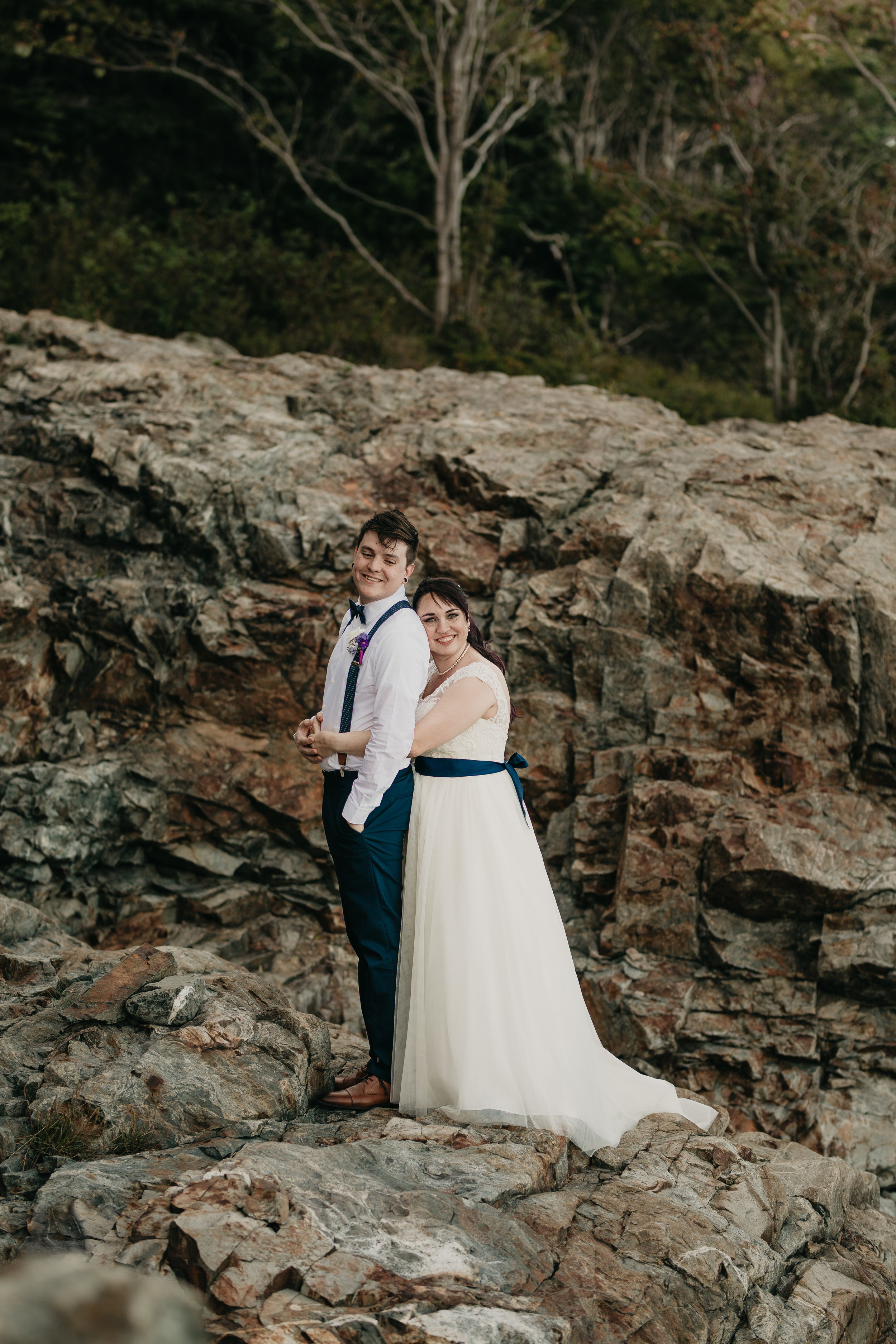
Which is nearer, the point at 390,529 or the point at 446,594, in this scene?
the point at 390,529

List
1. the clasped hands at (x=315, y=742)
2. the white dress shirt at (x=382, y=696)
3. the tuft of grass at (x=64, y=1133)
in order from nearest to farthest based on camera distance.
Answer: the tuft of grass at (x=64, y=1133), the white dress shirt at (x=382, y=696), the clasped hands at (x=315, y=742)

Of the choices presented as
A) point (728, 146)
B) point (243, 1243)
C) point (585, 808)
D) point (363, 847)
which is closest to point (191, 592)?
point (585, 808)

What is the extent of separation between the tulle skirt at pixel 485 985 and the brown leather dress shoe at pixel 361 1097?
9 cm

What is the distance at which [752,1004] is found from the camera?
572 centimetres

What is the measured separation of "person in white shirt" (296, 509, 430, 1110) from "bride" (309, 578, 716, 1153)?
0.08m

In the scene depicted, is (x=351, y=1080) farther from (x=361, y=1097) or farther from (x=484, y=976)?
(x=484, y=976)

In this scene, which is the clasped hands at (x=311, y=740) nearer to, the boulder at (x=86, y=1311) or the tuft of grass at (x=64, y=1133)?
the tuft of grass at (x=64, y=1133)

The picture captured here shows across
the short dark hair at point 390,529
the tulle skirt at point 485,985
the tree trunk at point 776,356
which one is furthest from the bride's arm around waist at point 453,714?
the tree trunk at point 776,356

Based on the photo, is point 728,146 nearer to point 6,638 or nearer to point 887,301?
point 887,301

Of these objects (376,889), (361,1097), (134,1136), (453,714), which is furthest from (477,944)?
(134,1136)

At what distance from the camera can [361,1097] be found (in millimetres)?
4031

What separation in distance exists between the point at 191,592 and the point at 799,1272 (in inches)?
230

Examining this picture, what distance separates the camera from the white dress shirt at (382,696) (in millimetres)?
3842

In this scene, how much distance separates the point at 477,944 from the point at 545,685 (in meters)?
3.26
